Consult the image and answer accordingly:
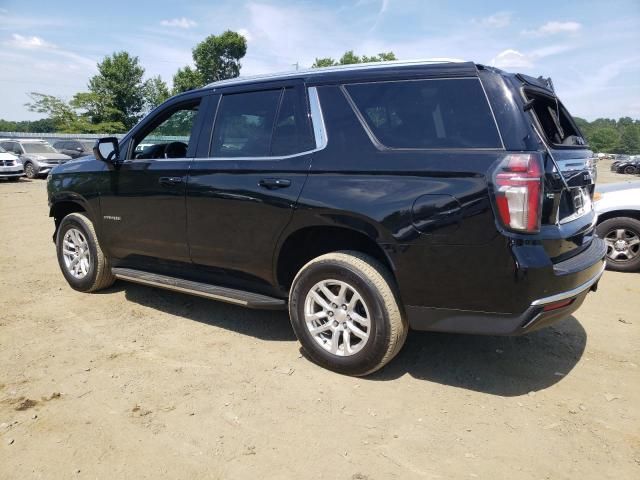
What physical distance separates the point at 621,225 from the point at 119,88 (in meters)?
49.2

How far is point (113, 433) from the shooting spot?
266 centimetres

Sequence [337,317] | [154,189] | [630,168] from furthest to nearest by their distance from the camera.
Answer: [630,168]
[154,189]
[337,317]

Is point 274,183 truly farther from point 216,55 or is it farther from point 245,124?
point 216,55

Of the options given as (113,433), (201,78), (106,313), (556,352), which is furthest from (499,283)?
(201,78)

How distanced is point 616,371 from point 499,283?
1.42 metres

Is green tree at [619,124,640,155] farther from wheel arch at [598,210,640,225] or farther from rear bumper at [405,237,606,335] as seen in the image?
rear bumper at [405,237,606,335]

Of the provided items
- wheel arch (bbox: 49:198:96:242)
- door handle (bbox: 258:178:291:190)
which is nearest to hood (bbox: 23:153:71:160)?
wheel arch (bbox: 49:198:96:242)

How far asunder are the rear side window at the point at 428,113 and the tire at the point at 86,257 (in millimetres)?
3020

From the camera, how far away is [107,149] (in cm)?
444

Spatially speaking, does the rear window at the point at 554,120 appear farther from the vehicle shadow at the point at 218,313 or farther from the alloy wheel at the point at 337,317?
the vehicle shadow at the point at 218,313

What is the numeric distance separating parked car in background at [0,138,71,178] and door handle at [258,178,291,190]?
20.1 m

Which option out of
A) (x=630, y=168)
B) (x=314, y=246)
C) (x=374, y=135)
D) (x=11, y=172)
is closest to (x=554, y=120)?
(x=374, y=135)

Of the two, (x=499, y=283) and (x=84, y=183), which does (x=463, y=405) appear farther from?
(x=84, y=183)

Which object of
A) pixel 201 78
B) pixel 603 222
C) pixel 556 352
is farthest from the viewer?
pixel 201 78
